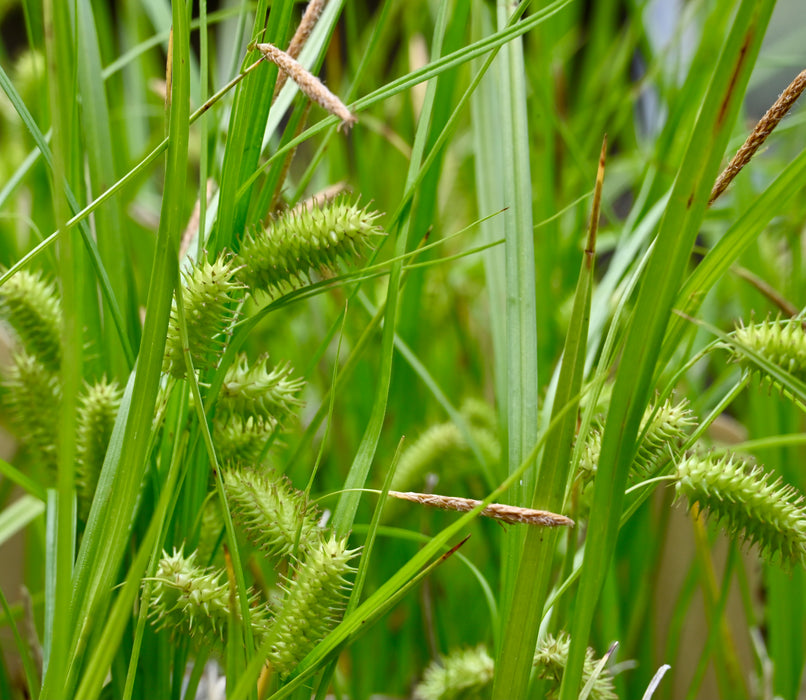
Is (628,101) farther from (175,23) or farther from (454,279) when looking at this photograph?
(175,23)

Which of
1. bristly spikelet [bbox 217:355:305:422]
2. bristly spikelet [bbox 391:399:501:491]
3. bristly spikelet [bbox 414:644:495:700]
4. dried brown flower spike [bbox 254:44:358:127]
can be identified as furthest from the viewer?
bristly spikelet [bbox 391:399:501:491]

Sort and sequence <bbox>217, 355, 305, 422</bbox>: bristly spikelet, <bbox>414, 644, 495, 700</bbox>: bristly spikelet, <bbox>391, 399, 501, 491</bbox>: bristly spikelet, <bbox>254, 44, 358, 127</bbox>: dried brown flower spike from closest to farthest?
1. <bbox>254, 44, 358, 127</bbox>: dried brown flower spike
2. <bbox>217, 355, 305, 422</bbox>: bristly spikelet
3. <bbox>414, 644, 495, 700</bbox>: bristly spikelet
4. <bbox>391, 399, 501, 491</bbox>: bristly spikelet

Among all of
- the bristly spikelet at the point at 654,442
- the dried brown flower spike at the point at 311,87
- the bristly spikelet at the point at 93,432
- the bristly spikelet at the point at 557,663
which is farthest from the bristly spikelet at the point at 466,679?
the dried brown flower spike at the point at 311,87

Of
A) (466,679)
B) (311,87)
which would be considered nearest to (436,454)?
(466,679)

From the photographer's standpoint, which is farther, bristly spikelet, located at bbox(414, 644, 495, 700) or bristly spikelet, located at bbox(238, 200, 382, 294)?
bristly spikelet, located at bbox(414, 644, 495, 700)

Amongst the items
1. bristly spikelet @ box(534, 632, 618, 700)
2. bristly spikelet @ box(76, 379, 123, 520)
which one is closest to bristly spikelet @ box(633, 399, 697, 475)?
bristly spikelet @ box(534, 632, 618, 700)

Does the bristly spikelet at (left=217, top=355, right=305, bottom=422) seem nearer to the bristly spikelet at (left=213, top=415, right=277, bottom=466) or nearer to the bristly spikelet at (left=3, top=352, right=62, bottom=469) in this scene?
the bristly spikelet at (left=213, top=415, right=277, bottom=466)
